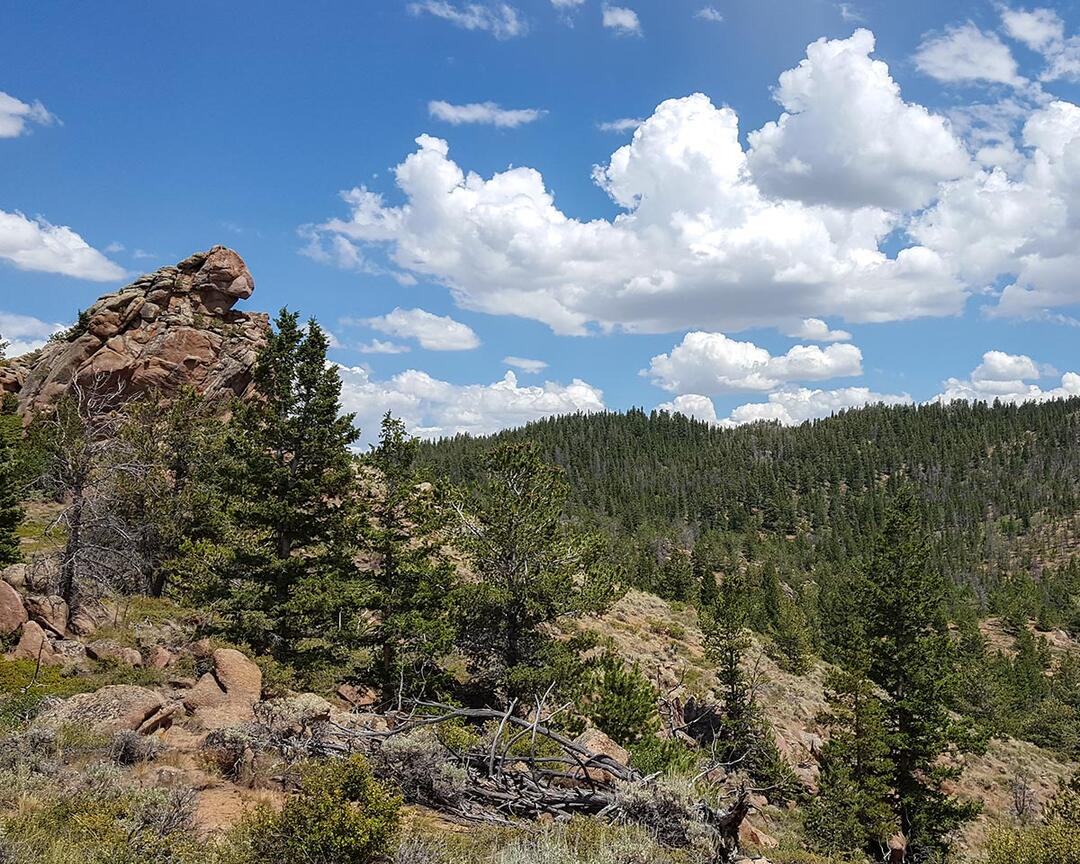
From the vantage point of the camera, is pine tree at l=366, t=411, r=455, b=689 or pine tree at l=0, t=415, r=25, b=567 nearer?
pine tree at l=366, t=411, r=455, b=689

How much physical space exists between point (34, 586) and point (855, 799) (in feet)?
86.0

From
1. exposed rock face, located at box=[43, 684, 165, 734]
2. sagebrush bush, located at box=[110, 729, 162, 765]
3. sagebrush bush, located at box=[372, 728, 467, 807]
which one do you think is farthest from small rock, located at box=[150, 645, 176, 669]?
sagebrush bush, located at box=[372, 728, 467, 807]

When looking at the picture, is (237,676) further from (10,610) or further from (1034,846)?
(1034,846)

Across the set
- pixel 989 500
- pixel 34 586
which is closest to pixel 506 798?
pixel 34 586

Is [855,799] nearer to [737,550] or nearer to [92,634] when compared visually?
[92,634]

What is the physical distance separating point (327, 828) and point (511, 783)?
3521 mm

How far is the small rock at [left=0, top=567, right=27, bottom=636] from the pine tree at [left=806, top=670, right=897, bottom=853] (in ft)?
75.6

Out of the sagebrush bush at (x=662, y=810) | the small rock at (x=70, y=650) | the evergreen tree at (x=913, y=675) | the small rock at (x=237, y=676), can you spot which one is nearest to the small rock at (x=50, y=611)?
the small rock at (x=70, y=650)

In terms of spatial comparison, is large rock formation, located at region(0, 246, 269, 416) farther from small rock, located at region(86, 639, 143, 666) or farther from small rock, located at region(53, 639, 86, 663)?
small rock, located at region(86, 639, 143, 666)

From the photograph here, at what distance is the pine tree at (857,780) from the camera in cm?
1991

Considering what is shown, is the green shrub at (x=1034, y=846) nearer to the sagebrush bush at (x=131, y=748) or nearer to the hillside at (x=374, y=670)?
the hillside at (x=374, y=670)

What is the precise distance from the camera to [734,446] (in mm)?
190875

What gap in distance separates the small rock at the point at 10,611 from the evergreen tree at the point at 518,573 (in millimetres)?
10827

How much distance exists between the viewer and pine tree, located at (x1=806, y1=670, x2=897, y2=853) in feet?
65.3
